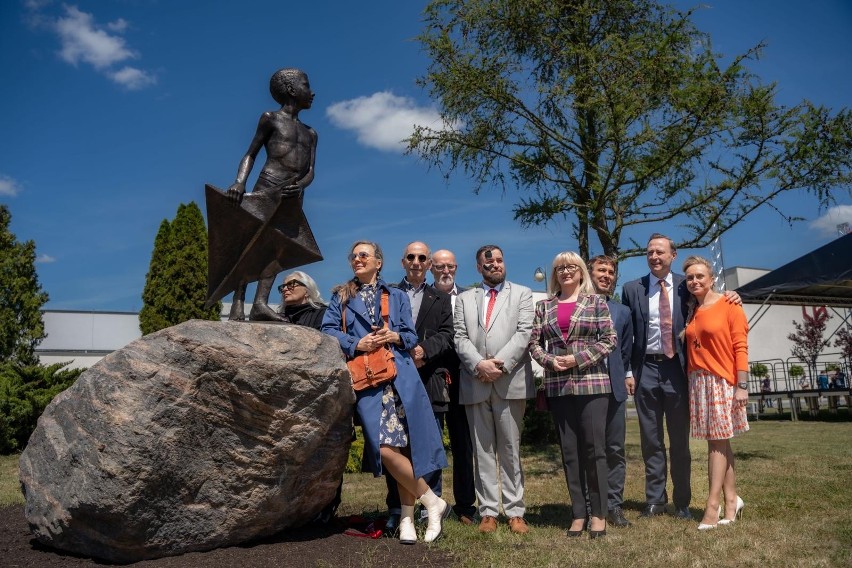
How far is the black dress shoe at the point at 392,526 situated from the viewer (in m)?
4.92

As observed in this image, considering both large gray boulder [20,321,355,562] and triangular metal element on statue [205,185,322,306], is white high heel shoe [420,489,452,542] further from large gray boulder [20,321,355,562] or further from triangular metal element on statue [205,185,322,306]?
triangular metal element on statue [205,185,322,306]

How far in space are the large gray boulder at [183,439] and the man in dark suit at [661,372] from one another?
2574 mm

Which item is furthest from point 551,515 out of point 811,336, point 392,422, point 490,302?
point 811,336

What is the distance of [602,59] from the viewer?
7.97 meters

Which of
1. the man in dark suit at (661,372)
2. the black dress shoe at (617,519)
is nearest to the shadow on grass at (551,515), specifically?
the black dress shoe at (617,519)

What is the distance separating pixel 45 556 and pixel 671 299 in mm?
4858

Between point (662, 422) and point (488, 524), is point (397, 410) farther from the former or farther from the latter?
A: point (662, 422)

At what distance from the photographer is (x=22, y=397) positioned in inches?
438

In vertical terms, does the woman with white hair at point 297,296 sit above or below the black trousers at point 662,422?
above

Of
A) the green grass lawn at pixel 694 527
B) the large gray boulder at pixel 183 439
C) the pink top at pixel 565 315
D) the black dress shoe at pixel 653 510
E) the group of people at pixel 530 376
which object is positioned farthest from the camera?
the black dress shoe at pixel 653 510

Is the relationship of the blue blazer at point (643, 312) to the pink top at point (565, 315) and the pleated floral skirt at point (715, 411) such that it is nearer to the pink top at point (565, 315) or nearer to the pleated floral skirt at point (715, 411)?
the pleated floral skirt at point (715, 411)

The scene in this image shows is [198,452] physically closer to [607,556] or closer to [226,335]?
[226,335]

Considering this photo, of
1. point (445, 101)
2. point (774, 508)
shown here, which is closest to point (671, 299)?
point (774, 508)

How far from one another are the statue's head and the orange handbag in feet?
7.10
